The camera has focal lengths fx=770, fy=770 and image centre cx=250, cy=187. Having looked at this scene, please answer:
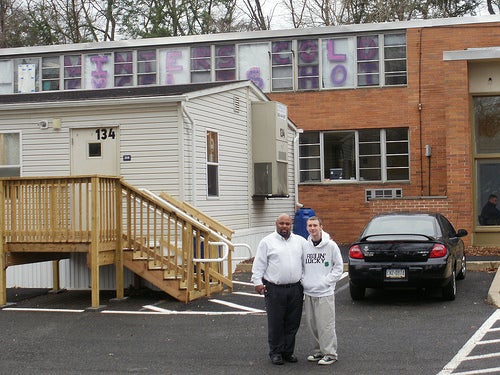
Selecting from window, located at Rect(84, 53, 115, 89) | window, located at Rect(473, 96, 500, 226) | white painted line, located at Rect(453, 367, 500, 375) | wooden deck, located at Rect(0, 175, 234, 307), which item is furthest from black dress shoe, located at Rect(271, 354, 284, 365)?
window, located at Rect(84, 53, 115, 89)

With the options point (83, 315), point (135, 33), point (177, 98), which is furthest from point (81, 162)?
point (135, 33)

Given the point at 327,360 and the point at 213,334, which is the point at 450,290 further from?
the point at 327,360

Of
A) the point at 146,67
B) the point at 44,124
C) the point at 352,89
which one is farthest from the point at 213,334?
the point at 146,67

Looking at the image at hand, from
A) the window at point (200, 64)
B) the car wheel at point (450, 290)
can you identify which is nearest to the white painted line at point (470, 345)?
the car wheel at point (450, 290)

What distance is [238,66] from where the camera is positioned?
26.1 metres

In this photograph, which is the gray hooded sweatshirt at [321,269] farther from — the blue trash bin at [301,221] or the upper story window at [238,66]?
the upper story window at [238,66]

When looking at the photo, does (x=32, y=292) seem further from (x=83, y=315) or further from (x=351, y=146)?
(x=351, y=146)

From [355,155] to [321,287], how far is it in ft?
55.2

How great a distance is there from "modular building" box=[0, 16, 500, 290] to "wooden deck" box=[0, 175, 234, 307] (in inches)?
83.1

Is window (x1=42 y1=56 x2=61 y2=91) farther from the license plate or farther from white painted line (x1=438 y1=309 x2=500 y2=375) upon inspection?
white painted line (x1=438 y1=309 x2=500 y2=375)

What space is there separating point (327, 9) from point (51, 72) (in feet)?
52.5

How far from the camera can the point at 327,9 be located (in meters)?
38.4

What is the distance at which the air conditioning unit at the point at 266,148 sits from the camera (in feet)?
62.6

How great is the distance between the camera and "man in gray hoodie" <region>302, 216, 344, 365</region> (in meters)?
8.50
